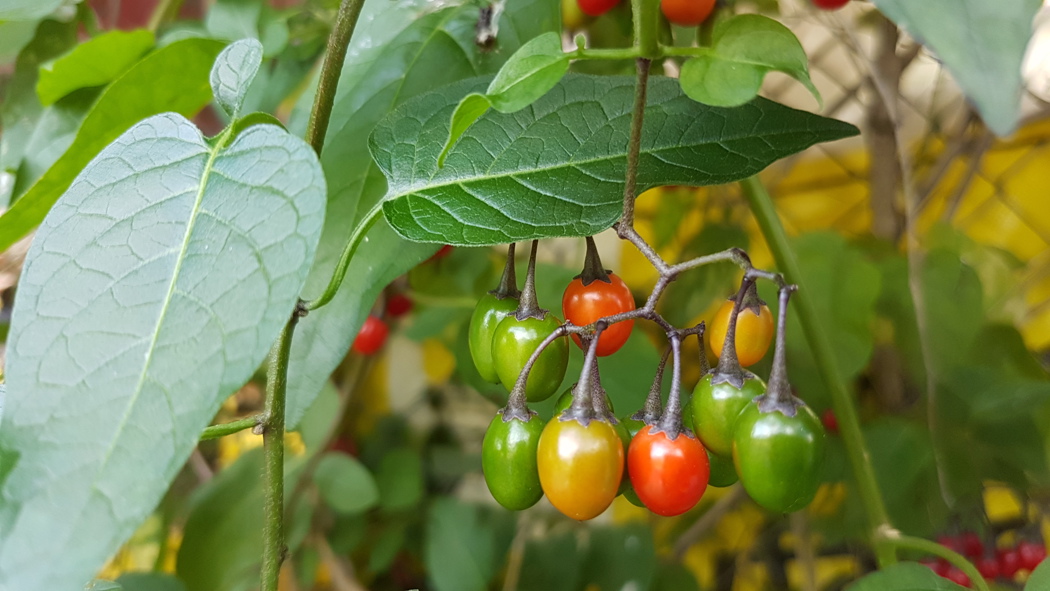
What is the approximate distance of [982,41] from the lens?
0.17m

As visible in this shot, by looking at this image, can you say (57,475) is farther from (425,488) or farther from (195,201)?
(425,488)

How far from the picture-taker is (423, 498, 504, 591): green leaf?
76 cm

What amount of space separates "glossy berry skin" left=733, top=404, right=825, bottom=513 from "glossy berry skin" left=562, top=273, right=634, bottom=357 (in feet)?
0.23

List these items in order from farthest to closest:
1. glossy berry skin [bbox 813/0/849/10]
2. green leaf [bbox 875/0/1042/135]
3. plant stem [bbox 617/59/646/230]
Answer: glossy berry skin [bbox 813/0/849/10], plant stem [bbox 617/59/646/230], green leaf [bbox 875/0/1042/135]

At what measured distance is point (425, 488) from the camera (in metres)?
1.02

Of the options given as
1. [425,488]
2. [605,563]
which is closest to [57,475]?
[605,563]

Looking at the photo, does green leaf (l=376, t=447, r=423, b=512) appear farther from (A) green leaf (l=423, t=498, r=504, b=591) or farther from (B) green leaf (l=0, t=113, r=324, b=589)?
(B) green leaf (l=0, t=113, r=324, b=589)

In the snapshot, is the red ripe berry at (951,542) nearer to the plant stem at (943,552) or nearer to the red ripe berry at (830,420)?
the red ripe berry at (830,420)

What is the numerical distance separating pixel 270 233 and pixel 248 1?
0.40 meters

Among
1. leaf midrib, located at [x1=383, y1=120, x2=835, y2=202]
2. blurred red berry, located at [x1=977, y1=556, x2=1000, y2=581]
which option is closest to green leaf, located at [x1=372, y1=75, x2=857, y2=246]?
leaf midrib, located at [x1=383, y1=120, x2=835, y2=202]

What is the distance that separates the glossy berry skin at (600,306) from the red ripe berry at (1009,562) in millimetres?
551

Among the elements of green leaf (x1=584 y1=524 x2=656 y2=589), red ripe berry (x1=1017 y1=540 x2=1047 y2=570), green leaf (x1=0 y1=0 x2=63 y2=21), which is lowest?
red ripe berry (x1=1017 y1=540 x2=1047 y2=570)

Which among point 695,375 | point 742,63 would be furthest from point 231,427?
point 695,375

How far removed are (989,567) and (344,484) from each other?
2.08ft
